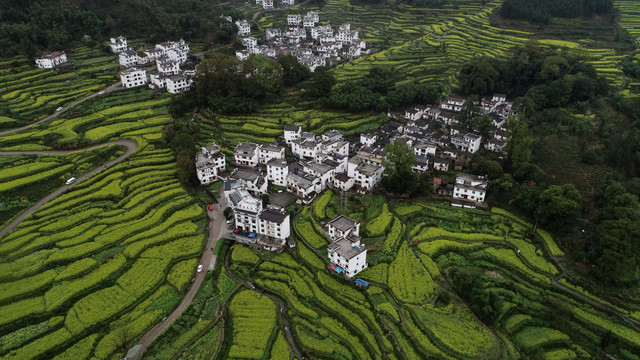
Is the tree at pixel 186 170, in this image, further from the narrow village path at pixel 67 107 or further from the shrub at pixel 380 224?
the narrow village path at pixel 67 107

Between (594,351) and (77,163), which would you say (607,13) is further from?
(77,163)

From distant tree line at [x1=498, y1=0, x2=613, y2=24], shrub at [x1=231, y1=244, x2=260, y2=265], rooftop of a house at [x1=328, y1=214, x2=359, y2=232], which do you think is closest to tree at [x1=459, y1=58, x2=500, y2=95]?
distant tree line at [x1=498, y1=0, x2=613, y2=24]

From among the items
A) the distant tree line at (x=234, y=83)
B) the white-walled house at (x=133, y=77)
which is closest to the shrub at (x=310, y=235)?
the distant tree line at (x=234, y=83)

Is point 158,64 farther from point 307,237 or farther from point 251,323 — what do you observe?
point 251,323

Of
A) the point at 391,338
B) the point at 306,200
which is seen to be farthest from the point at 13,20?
the point at 391,338

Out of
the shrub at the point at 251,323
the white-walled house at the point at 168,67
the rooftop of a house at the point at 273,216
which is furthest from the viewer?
the white-walled house at the point at 168,67

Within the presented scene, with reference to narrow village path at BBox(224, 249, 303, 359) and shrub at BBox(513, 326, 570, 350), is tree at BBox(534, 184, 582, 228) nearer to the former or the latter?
shrub at BBox(513, 326, 570, 350)
